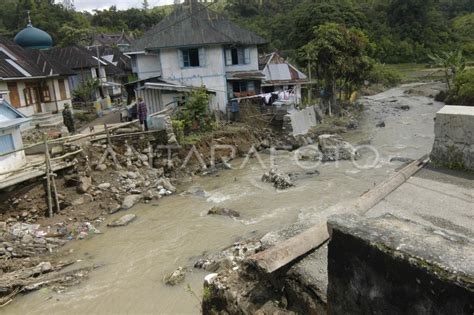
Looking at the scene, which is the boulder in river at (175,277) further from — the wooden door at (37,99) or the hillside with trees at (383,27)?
the hillside with trees at (383,27)

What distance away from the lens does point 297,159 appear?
20.3 m

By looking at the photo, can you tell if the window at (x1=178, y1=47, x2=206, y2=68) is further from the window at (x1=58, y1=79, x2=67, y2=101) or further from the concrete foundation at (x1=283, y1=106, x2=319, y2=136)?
the window at (x1=58, y1=79, x2=67, y2=101)

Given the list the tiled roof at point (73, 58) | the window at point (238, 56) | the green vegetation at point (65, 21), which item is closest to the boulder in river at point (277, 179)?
the window at point (238, 56)

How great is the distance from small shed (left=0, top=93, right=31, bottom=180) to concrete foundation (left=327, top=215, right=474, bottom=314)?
12828mm

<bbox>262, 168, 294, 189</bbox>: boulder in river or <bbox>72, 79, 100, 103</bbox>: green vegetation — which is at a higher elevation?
<bbox>72, 79, 100, 103</bbox>: green vegetation

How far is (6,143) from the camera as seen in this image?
1362 centimetres

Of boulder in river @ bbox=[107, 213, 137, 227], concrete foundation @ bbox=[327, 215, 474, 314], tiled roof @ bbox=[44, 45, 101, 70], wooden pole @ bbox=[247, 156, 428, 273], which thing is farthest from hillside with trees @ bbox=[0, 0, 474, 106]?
concrete foundation @ bbox=[327, 215, 474, 314]

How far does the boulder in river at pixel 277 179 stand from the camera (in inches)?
627

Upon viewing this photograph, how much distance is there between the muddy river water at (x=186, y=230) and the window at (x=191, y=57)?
28.8 ft

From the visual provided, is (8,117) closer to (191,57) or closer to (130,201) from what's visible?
(130,201)

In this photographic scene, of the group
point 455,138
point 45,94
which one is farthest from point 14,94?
point 455,138

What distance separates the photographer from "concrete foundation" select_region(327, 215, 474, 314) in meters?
2.38

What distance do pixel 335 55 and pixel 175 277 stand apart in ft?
77.0

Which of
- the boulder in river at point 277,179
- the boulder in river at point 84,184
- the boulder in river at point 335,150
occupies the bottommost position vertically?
the boulder in river at point 277,179
